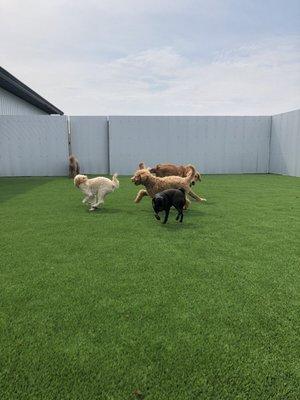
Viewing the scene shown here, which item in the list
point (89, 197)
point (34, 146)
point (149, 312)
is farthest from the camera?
point (34, 146)

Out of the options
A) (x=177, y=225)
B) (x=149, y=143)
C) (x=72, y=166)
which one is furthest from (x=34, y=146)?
(x=177, y=225)

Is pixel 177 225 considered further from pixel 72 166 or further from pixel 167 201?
pixel 72 166

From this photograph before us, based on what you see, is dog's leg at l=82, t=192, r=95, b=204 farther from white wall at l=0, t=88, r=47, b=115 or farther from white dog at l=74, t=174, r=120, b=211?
white wall at l=0, t=88, r=47, b=115

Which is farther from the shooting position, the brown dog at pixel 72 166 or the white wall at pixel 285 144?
the white wall at pixel 285 144

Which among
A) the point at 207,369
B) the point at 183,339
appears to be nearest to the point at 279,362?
the point at 207,369

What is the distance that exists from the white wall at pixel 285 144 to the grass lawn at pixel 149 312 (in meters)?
9.44

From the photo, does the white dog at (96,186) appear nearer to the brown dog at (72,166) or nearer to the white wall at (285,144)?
the brown dog at (72,166)

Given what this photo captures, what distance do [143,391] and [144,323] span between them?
62cm

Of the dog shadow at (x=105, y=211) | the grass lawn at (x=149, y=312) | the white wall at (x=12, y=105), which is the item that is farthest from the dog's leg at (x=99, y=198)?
the white wall at (x=12, y=105)

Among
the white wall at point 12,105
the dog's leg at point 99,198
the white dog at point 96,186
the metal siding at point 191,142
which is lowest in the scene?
the dog's leg at point 99,198

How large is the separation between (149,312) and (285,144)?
43.6ft

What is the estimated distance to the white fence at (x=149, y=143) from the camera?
45.2 ft

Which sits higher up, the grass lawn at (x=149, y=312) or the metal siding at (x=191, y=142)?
the metal siding at (x=191, y=142)

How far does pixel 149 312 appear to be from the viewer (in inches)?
98.9
